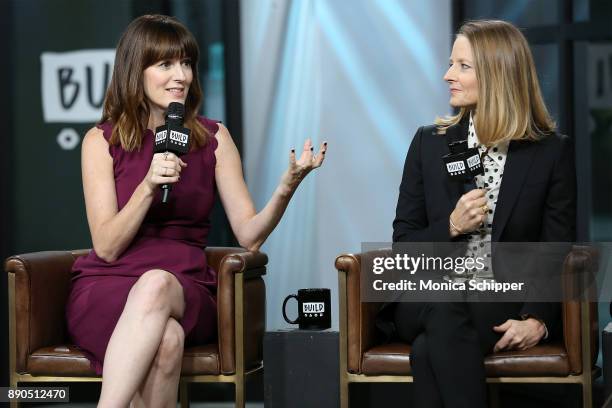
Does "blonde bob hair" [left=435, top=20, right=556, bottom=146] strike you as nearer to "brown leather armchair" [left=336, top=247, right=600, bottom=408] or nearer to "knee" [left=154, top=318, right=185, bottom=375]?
"brown leather armchair" [left=336, top=247, right=600, bottom=408]

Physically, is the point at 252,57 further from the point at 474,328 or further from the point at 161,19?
the point at 474,328

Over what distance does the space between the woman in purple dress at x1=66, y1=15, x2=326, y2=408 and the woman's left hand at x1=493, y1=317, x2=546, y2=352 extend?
756 millimetres

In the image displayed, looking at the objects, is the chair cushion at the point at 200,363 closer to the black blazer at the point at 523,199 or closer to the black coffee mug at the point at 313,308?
the black coffee mug at the point at 313,308

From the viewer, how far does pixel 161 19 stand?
3.19 metres

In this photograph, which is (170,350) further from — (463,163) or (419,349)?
(463,163)

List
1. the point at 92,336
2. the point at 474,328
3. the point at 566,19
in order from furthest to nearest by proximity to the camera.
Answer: the point at 566,19
the point at 92,336
the point at 474,328

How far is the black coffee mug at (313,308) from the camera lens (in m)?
3.37

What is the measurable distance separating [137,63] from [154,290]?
2.50 ft

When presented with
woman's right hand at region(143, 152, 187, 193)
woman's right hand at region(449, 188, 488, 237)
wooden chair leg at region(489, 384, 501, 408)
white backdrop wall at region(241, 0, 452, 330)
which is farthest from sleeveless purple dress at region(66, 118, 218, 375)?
white backdrop wall at region(241, 0, 452, 330)

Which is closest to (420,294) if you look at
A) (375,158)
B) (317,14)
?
(375,158)

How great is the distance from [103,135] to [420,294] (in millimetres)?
1140

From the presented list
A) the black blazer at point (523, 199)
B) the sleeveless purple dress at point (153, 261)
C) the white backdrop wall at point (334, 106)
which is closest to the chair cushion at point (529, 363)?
the black blazer at point (523, 199)

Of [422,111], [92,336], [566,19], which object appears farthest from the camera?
[422,111]

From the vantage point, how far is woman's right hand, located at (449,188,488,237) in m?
2.85
